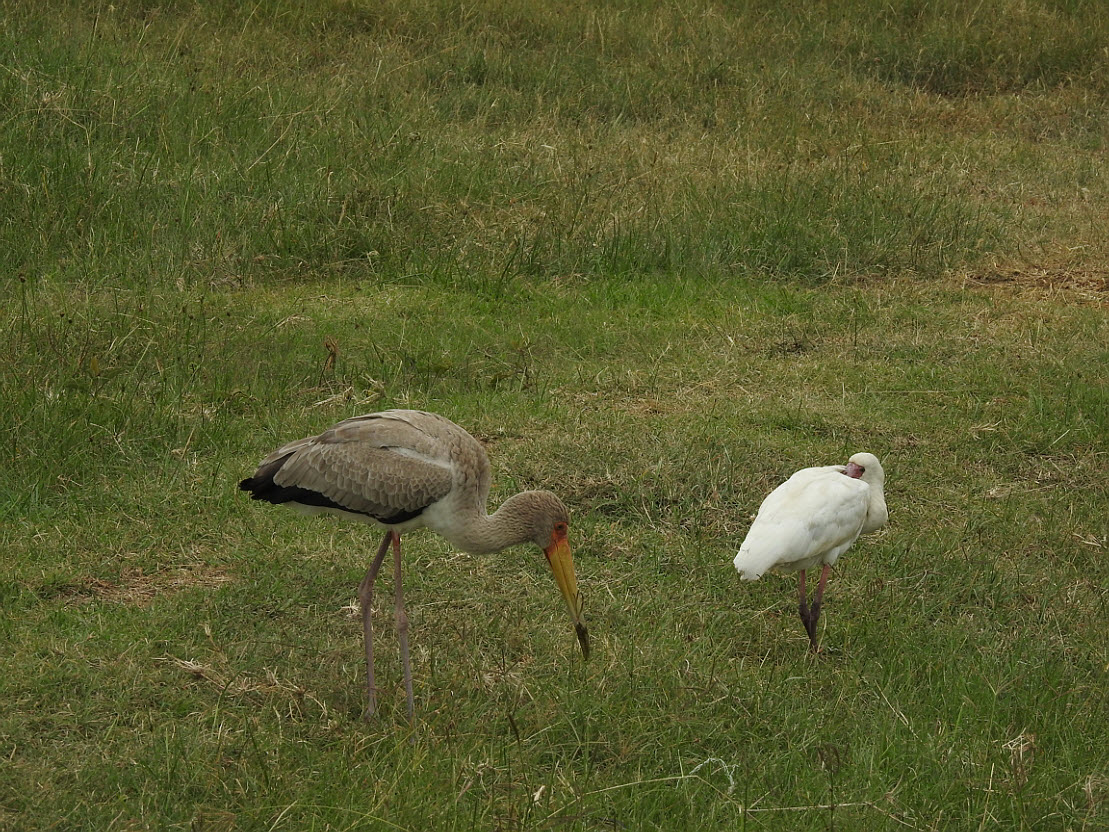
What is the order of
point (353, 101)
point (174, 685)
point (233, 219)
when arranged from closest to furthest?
point (174, 685) < point (233, 219) < point (353, 101)

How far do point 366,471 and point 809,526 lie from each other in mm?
1453

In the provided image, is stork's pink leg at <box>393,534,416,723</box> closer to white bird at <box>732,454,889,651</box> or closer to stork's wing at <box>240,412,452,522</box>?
stork's wing at <box>240,412,452,522</box>

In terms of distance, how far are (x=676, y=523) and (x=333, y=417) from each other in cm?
167

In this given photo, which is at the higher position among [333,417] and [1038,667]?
[1038,667]

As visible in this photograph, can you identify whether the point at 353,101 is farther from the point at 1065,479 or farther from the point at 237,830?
the point at 237,830

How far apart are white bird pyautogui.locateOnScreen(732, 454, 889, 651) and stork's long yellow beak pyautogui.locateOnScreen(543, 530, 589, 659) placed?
0.63 metres

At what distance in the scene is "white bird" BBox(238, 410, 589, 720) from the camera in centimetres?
433

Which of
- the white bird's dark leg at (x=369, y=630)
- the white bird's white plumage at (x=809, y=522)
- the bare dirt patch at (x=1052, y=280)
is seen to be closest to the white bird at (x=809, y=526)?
the white bird's white plumage at (x=809, y=522)

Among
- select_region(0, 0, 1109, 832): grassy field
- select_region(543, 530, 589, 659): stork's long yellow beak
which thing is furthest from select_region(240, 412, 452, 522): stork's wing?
select_region(0, 0, 1109, 832): grassy field

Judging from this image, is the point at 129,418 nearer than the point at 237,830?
No

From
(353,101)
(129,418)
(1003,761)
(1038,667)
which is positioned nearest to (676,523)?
(1038,667)

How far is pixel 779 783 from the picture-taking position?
386 centimetres

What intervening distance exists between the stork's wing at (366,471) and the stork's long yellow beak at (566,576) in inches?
15.0

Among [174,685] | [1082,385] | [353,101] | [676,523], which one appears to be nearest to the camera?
[174,685]
